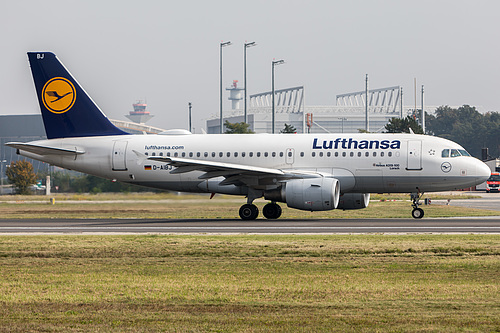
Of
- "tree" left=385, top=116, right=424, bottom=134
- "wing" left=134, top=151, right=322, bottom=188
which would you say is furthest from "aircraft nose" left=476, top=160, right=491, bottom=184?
"tree" left=385, top=116, right=424, bottom=134

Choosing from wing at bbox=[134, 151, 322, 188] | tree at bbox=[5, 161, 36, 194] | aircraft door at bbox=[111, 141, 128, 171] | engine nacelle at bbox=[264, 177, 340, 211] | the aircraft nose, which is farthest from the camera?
tree at bbox=[5, 161, 36, 194]

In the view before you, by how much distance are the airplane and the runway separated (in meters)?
2.24

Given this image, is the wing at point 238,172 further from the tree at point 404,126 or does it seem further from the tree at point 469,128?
the tree at point 469,128

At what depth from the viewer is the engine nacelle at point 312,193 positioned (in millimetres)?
32062

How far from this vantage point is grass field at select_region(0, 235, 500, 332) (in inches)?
423

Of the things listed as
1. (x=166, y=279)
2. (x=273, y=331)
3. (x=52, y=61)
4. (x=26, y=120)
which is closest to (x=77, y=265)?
(x=166, y=279)

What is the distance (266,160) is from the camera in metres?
35.6

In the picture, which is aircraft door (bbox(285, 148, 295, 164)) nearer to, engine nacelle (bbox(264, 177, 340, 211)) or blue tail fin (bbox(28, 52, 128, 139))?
engine nacelle (bbox(264, 177, 340, 211))

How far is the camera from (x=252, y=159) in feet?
117

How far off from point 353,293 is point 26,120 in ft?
576

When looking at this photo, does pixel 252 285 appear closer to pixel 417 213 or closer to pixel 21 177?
pixel 417 213

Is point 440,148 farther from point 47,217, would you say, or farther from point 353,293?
point 353,293

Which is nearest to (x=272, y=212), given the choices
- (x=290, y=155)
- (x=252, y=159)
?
(x=252, y=159)

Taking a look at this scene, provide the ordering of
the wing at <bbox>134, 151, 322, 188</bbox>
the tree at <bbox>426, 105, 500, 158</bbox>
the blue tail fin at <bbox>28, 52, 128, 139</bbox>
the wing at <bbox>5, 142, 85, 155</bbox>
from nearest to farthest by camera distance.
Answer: the wing at <bbox>134, 151, 322, 188</bbox> < the wing at <bbox>5, 142, 85, 155</bbox> < the blue tail fin at <bbox>28, 52, 128, 139</bbox> < the tree at <bbox>426, 105, 500, 158</bbox>
